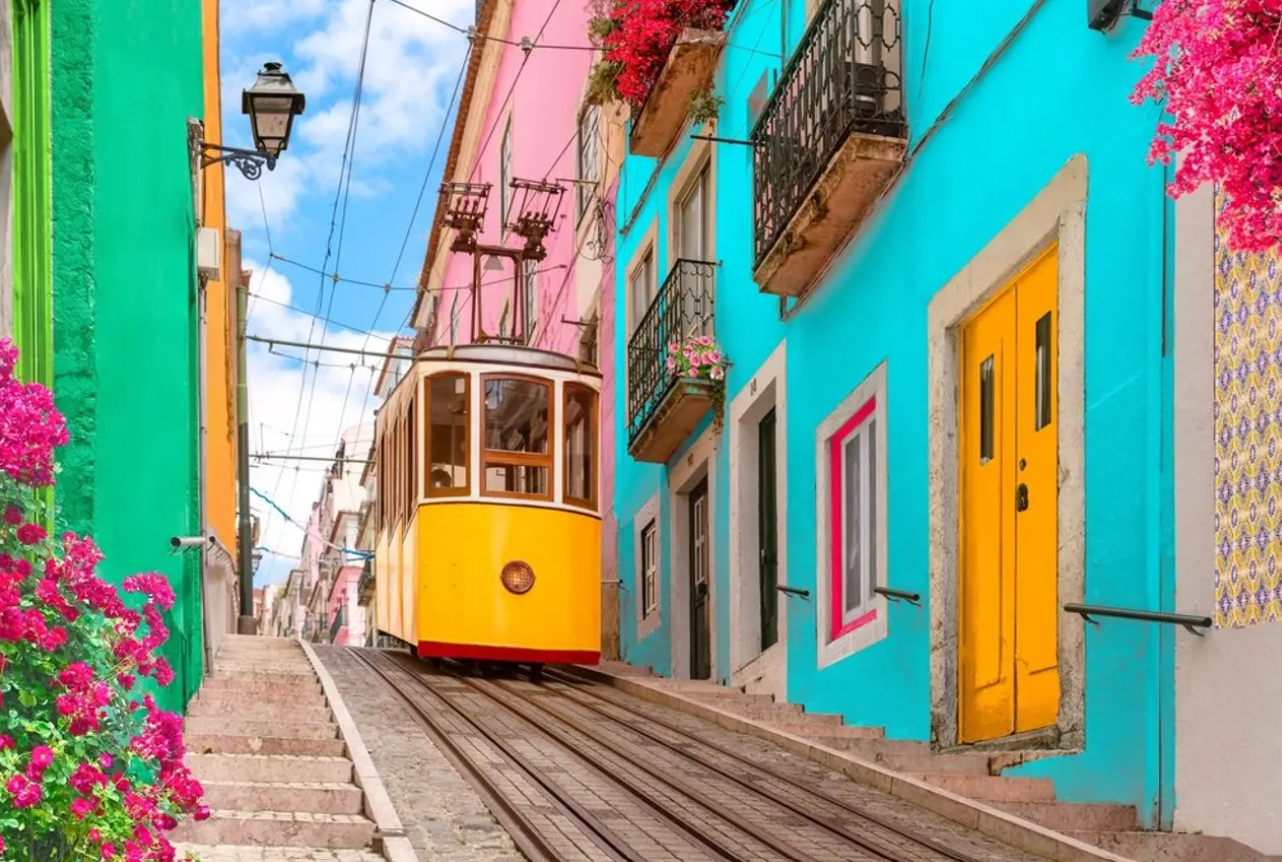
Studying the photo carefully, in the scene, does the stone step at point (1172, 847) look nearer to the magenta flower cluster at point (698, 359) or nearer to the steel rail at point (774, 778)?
the steel rail at point (774, 778)

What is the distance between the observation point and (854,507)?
39.8 feet

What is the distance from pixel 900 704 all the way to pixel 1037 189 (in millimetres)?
3125

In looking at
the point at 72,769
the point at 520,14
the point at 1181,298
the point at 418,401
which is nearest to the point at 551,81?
the point at 520,14

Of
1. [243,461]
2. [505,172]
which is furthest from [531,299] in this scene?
[243,461]

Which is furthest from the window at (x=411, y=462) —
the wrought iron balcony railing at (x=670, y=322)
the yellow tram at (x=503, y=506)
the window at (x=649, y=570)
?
the window at (x=649, y=570)

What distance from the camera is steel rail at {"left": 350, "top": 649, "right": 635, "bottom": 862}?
7242 mm

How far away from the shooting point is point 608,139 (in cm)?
2125

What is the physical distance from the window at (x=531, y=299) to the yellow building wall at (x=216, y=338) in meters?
8.36

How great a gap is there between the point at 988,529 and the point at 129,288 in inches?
178

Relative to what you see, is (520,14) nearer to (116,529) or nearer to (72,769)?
(116,529)

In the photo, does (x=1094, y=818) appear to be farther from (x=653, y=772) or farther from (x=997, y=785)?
(x=653, y=772)

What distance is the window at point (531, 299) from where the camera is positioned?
2650 centimetres

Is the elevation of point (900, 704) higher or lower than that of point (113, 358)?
lower

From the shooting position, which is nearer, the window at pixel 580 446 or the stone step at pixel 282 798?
the stone step at pixel 282 798
